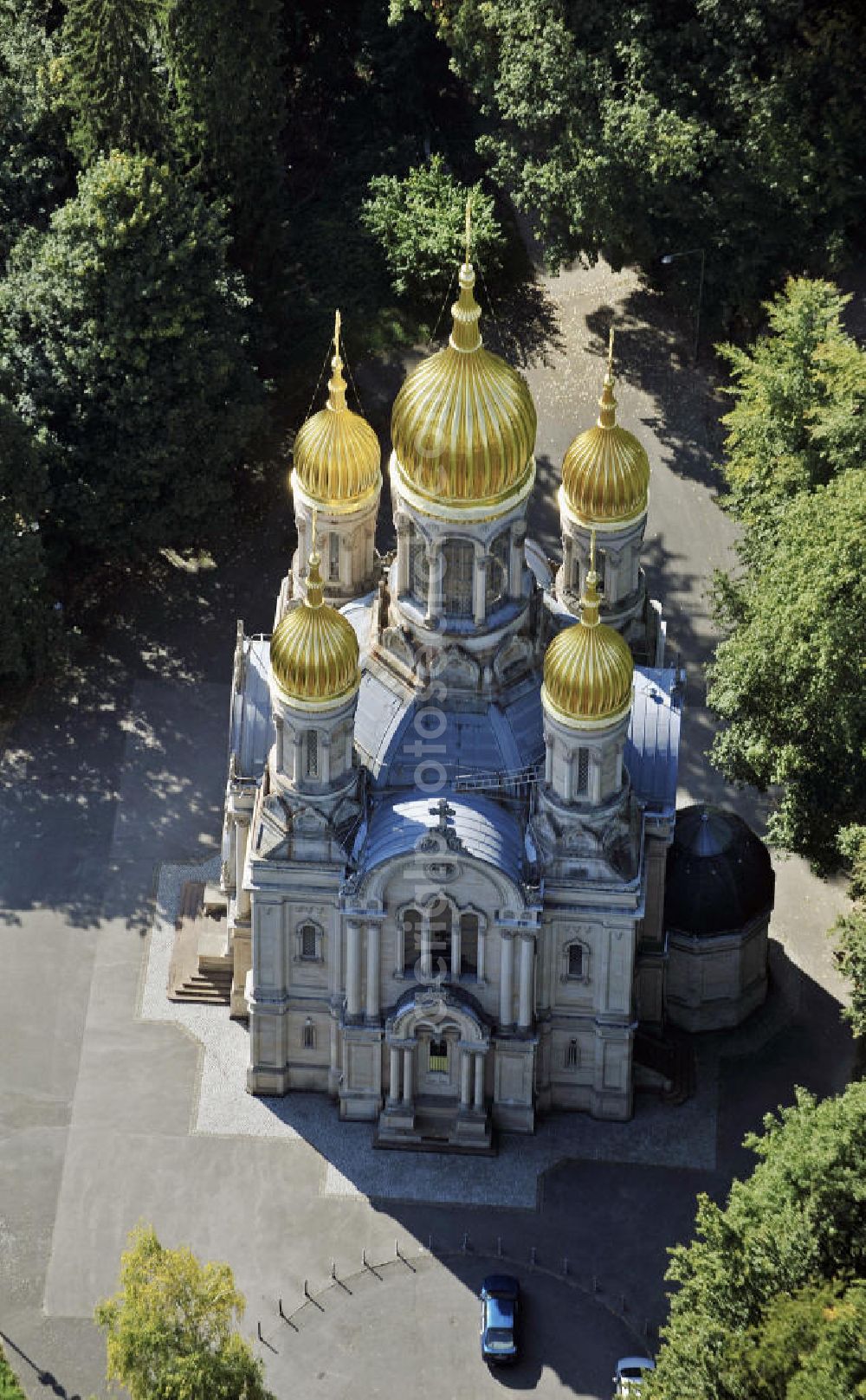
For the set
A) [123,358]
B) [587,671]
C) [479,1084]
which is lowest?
[479,1084]

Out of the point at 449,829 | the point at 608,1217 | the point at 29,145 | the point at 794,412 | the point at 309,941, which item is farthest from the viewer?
the point at 29,145

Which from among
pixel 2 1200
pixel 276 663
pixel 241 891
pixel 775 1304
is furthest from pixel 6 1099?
pixel 775 1304

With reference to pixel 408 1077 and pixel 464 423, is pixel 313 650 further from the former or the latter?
pixel 408 1077

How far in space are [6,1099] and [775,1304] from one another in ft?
84.1

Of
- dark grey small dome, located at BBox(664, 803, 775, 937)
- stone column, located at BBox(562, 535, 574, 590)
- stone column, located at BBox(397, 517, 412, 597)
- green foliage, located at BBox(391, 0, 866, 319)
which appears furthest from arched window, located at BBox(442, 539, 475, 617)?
green foliage, located at BBox(391, 0, 866, 319)

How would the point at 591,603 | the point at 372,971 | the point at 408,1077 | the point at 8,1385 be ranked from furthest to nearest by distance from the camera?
the point at 408,1077 → the point at 372,971 → the point at 591,603 → the point at 8,1385

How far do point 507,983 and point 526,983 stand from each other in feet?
1.82

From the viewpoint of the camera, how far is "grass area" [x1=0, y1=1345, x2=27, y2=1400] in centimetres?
7475

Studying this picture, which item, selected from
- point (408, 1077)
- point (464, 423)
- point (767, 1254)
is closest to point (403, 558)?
point (464, 423)

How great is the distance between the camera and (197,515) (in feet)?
327

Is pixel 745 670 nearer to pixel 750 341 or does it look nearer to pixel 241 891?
pixel 241 891

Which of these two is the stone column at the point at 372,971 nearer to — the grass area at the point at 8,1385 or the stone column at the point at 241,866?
the stone column at the point at 241,866

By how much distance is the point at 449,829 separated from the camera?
79.8m

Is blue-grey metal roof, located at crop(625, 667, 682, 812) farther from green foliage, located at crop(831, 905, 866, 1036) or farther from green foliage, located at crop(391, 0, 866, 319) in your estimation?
green foliage, located at crop(391, 0, 866, 319)
